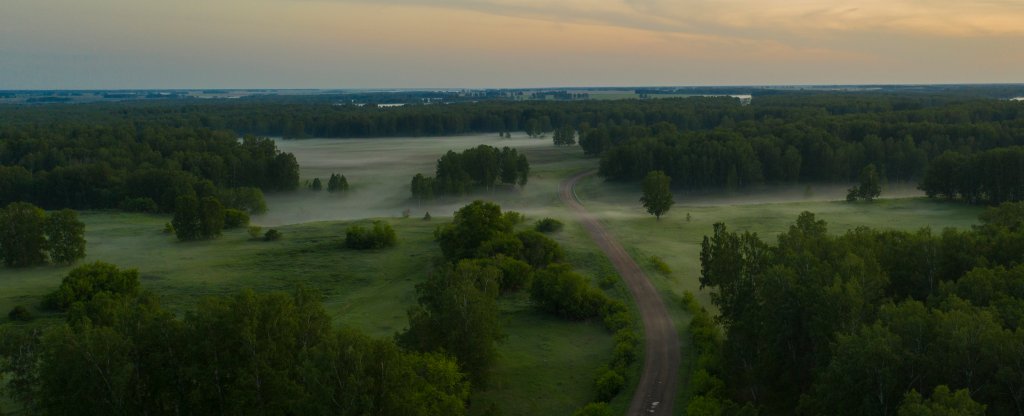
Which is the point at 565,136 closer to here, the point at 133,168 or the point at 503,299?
the point at 133,168

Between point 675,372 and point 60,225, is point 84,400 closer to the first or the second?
point 675,372

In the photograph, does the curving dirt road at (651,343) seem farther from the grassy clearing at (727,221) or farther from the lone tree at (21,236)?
the lone tree at (21,236)

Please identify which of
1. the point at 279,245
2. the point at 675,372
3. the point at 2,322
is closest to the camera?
the point at 675,372

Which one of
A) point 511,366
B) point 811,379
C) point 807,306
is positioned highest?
point 807,306

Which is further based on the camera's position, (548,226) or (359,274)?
(548,226)

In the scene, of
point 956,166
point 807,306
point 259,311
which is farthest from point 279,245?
point 956,166

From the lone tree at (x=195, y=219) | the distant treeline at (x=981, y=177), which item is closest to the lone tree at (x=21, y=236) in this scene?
the lone tree at (x=195, y=219)

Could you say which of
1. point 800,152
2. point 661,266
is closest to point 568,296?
point 661,266
